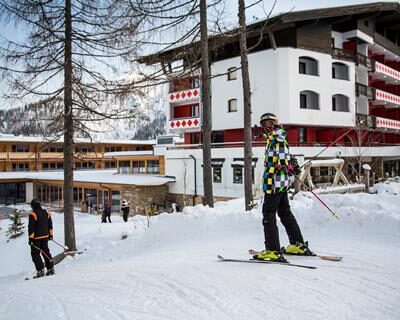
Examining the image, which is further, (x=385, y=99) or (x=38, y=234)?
(x=385, y=99)

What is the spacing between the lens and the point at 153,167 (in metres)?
28.3

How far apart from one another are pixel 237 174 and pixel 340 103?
1116 cm

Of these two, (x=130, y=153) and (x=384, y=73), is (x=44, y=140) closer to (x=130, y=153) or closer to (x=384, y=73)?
(x=130, y=153)

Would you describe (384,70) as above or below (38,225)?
above

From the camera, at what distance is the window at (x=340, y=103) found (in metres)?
26.1

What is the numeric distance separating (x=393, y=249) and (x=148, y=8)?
29.7 ft

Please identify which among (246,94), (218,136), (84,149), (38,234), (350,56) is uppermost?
(350,56)

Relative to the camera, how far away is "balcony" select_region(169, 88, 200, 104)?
2550cm

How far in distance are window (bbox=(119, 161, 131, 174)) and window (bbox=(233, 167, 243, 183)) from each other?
1260 centimetres

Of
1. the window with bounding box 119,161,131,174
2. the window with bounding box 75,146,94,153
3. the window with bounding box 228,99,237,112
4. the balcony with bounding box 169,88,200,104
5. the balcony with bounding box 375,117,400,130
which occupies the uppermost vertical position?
the balcony with bounding box 169,88,200,104

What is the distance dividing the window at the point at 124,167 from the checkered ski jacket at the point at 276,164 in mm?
27490

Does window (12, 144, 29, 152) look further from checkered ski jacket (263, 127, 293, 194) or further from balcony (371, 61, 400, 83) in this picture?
checkered ski jacket (263, 127, 293, 194)

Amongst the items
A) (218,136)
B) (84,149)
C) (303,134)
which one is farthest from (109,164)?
(84,149)

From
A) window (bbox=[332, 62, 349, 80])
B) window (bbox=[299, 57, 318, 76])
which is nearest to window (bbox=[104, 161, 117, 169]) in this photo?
window (bbox=[299, 57, 318, 76])
